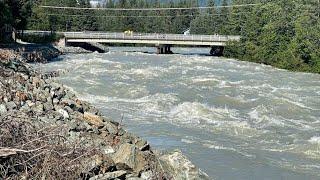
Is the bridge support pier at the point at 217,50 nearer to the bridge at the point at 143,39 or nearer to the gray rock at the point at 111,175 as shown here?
the bridge at the point at 143,39

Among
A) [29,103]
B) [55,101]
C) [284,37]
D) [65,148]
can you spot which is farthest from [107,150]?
[284,37]

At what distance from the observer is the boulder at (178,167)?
8.48 m

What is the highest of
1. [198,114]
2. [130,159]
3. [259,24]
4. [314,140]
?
[259,24]

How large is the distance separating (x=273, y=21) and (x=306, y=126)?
4236cm

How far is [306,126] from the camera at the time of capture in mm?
19250

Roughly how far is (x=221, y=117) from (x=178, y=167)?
1154 centimetres

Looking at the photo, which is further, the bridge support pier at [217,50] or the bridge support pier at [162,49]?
the bridge support pier at [162,49]

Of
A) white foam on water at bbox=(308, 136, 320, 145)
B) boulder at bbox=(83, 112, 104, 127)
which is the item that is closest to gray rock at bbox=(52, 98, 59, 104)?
boulder at bbox=(83, 112, 104, 127)

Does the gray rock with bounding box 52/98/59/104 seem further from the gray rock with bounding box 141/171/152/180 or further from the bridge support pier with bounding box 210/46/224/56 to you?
the bridge support pier with bounding box 210/46/224/56

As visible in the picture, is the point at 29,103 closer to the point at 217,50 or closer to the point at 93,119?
the point at 93,119

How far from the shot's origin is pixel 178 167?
8.74 metres

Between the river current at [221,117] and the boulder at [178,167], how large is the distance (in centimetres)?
360

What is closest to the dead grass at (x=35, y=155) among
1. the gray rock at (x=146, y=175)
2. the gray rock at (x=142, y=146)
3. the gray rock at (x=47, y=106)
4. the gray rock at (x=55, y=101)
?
the gray rock at (x=146, y=175)

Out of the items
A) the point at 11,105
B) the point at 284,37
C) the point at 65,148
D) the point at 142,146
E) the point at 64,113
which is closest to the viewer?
the point at 65,148
